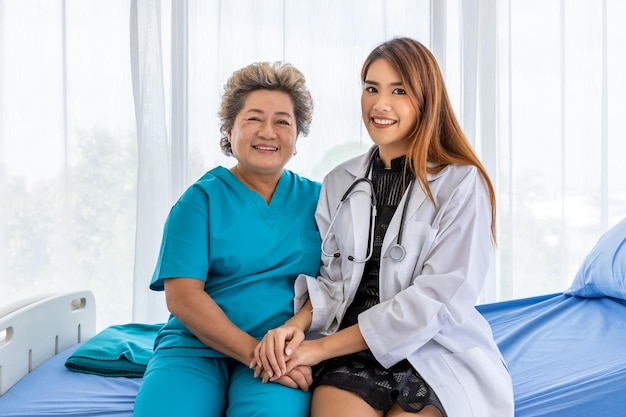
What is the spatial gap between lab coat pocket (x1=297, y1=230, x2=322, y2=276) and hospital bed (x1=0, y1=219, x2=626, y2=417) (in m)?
0.50

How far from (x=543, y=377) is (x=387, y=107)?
73cm

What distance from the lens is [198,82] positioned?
2.80 m

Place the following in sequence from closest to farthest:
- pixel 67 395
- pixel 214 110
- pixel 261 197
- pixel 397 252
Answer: pixel 397 252 < pixel 67 395 < pixel 261 197 < pixel 214 110

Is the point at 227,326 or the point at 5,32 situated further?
the point at 5,32

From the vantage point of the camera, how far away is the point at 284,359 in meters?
1.46

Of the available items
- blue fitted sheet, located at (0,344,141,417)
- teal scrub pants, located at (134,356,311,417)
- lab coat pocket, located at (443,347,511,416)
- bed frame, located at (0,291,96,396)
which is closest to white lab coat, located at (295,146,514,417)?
lab coat pocket, located at (443,347,511,416)

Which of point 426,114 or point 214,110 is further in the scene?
point 214,110

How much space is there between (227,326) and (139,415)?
259 mm

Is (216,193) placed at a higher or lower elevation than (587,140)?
lower

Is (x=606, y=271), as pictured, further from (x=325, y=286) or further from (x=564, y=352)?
(x=325, y=286)

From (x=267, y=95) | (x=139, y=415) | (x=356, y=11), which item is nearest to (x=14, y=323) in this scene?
(x=139, y=415)

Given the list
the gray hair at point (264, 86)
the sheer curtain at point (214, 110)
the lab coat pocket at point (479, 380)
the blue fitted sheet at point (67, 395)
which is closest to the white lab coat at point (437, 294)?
the lab coat pocket at point (479, 380)

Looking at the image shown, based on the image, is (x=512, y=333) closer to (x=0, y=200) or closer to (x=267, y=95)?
(x=267, y=95)

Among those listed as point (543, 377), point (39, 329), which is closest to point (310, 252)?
point (543, 377)
